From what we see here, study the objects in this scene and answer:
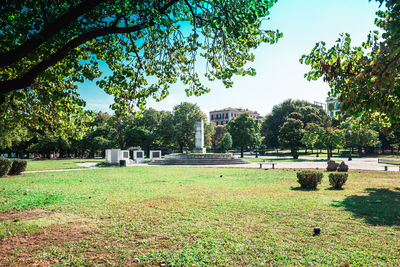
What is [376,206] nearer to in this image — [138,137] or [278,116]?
[138,137]

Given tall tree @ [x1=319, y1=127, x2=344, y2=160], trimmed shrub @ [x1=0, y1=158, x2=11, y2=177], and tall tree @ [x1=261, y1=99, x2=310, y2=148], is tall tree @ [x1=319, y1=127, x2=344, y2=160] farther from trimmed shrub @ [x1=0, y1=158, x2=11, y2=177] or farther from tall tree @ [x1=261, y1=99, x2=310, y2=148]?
trimmed shrub @ [x1=0, y1=158, x2=11, y2=177]

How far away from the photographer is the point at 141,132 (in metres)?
51.2

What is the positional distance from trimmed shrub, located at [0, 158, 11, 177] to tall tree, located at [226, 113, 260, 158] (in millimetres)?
37255

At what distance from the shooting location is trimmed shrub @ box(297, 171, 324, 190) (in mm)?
10352

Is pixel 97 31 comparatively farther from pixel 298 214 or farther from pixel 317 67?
pixel 298 214

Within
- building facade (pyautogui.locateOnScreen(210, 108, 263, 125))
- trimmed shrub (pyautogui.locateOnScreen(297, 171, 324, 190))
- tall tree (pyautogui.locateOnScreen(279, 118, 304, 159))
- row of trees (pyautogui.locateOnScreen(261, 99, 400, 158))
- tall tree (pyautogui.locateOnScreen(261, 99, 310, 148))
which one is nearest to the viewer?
trimmed shrub (pyautogui.locateOnScreen(297, 171, 324, 190))

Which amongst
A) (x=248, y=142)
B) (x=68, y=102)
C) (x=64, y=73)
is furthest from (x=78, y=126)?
(x=248, y=142)

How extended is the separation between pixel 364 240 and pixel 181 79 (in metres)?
6.46

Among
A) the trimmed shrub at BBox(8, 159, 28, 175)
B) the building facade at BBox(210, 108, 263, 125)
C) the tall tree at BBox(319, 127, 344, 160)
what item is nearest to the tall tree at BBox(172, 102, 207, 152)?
the tall tree at BBox(319, 127, 344, 160)

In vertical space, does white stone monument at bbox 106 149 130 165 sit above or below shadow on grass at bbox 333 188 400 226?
above

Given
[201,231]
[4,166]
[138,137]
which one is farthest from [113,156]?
[201,231]

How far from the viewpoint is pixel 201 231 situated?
16.5ft

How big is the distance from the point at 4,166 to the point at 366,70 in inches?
786

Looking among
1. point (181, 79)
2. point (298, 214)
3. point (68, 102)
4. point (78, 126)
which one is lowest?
point (298, 214)
